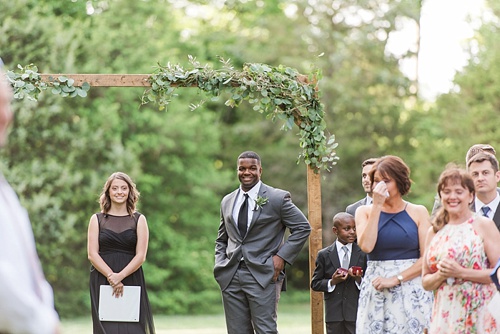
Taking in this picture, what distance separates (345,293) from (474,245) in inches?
105

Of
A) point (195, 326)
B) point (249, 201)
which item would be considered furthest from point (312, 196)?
point (195, 326)

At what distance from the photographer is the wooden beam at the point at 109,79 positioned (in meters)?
9.05

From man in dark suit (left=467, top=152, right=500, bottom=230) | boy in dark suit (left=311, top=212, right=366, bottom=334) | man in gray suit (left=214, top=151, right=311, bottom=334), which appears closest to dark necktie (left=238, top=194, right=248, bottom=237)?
man in gray suit (left=214, top=151, right=311, bottom=334)

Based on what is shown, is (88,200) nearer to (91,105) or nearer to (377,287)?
(91,105)

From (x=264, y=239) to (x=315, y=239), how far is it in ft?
2.41

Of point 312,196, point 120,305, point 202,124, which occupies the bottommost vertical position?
point 120,305

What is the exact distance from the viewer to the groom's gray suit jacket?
845 cm

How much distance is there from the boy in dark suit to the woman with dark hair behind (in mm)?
2365

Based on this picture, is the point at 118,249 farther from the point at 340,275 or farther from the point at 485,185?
the point at 485,185

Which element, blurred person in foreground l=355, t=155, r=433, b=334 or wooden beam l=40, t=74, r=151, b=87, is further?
wooden beam l=40, t=74, r=151, b=87

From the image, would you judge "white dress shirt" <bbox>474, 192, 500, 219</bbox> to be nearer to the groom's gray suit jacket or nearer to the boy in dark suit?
the boy in dark suit

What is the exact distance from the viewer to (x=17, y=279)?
277 centimetres

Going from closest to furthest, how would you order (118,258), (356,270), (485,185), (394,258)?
(394,258)
(485,185)
(356,270)
(118,258)

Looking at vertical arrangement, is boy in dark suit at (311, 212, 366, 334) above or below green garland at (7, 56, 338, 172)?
below
